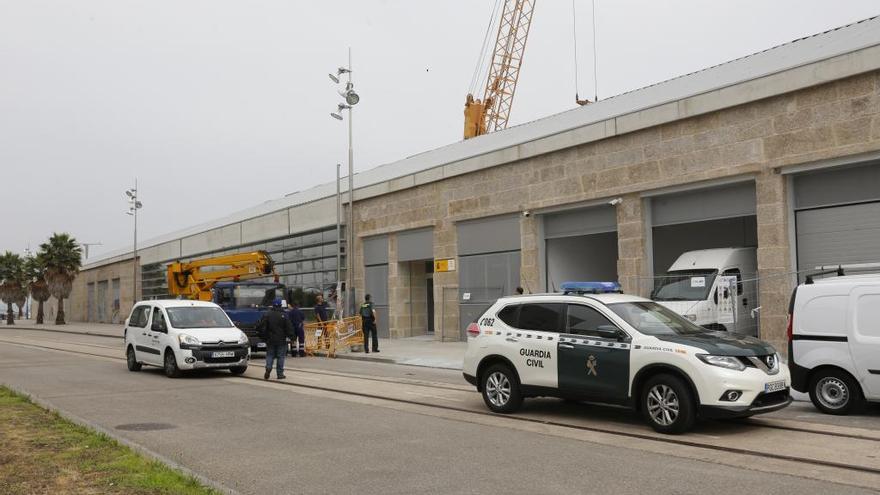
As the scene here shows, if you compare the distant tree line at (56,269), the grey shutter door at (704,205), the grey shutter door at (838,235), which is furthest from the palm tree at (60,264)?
the grey shutter door at (838,235)

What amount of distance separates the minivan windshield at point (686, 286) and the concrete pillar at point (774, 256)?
3.96ft

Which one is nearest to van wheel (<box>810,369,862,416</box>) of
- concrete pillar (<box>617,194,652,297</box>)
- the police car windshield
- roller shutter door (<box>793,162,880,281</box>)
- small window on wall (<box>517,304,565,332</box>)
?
the police car windshield

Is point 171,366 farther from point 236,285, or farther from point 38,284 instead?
point 38,284

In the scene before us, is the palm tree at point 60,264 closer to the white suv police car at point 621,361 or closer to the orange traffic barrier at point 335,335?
the orange traffic barrier at point 335,335

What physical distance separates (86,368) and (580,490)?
52.1 ft

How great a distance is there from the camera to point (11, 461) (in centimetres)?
709

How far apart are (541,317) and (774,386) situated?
3.03m

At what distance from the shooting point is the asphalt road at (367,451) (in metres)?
6.40

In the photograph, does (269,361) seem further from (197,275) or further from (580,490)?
(197,275)

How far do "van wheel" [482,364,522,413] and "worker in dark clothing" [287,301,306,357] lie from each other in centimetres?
1229

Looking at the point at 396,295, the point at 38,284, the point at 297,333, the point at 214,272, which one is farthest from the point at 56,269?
the point at 297,333

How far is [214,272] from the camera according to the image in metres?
28.9

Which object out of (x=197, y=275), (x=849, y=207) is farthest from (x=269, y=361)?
(x=197, y=275)

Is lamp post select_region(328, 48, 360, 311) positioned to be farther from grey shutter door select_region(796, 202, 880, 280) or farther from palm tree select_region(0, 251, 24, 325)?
palm tree select_region(0, 251, 24, 325)
